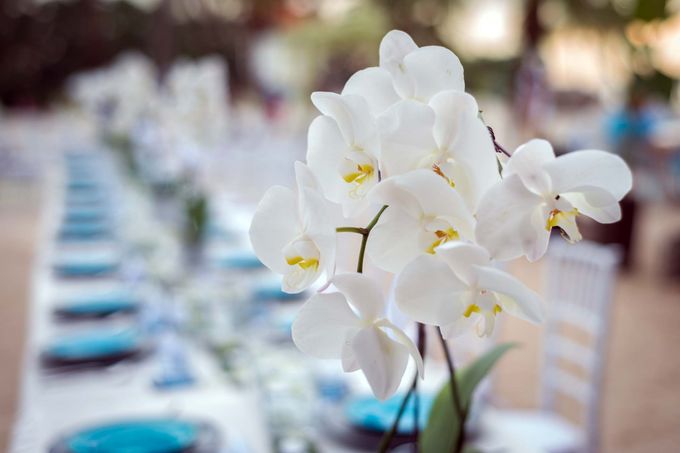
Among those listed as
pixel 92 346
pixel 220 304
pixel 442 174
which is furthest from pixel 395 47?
pixel 220 304

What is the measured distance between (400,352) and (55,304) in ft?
5.52

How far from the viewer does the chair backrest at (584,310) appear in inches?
82.2

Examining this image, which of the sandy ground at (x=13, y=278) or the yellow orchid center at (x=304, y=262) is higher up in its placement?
the yellow orchid center at (x=304, y=262)

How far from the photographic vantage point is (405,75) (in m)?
0.67

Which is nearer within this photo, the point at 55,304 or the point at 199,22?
the point at 55,304

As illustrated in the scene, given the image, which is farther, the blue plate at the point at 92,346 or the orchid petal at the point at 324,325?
the blue plate at the point at 92,346

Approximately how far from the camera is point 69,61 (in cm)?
1550

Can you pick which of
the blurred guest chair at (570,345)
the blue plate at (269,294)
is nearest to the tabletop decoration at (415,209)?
the blurred guest chair at (570,345)

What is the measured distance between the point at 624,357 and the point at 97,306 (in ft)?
9.27

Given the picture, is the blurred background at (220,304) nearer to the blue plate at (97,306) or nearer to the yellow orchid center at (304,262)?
the blue plate at (97,306)

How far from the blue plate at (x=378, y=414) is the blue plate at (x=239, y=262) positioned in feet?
3.77

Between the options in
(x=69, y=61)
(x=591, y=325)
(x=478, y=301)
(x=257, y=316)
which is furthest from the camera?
(x=69, y=61)

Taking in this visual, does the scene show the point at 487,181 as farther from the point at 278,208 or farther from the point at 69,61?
the point at 69,61

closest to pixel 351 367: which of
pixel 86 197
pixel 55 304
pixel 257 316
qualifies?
pixel 257 316
